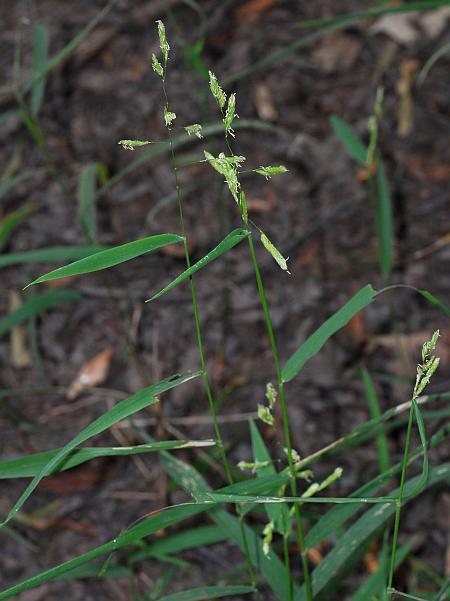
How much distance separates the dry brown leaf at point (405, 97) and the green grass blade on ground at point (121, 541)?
4.99ft

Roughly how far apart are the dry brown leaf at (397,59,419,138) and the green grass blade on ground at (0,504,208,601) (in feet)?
4.99

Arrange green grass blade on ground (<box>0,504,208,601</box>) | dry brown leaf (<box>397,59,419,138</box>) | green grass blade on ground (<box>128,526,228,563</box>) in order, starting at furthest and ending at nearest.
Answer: dry brown leaf (<box>397,59,419,138</box>)
green grass blade on ground (<box>128,526,228,563</box>)
green grass blade on ground (<box>0,504,208,601</box>)

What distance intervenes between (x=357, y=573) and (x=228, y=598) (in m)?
0.26

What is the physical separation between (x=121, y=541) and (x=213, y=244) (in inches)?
50.1

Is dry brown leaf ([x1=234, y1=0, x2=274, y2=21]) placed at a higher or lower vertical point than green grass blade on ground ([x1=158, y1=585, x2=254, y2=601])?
higher

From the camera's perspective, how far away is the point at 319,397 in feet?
5.47

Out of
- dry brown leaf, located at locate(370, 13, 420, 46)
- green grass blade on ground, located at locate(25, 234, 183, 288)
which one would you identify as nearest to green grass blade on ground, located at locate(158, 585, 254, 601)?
green grass blade on ground, located at locate(25, 234, 183, 288)

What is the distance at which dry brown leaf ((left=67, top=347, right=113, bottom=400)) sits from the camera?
1.77m

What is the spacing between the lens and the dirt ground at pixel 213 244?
1.58m

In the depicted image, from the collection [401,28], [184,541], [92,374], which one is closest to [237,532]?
[184,541]

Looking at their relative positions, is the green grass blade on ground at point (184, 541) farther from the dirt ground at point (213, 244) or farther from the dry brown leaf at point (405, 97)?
the dry brown leaf at point (405, 97)

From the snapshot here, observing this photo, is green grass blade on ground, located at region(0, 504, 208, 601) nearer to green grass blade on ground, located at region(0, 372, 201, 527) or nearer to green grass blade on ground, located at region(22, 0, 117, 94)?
green grass blade on ground, located at region(0, 372, 201, 527)

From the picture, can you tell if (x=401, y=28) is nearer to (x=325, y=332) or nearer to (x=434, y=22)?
(x=434, y=22)

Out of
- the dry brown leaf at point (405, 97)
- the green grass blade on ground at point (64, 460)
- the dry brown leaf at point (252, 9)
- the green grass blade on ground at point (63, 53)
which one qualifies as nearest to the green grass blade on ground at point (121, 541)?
the green grass blade on ground at point (64, 460)
